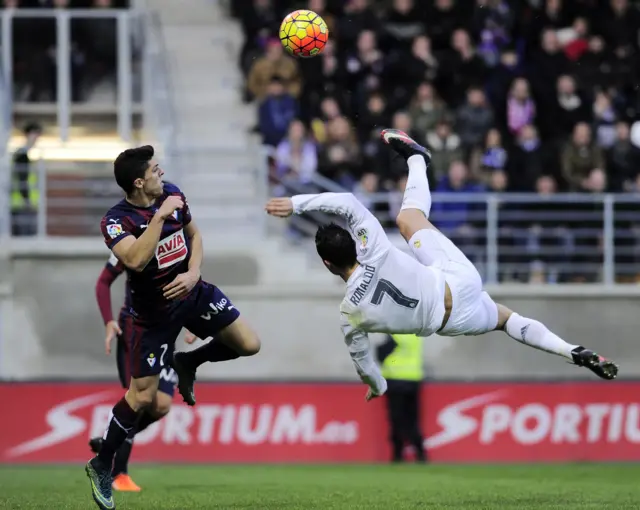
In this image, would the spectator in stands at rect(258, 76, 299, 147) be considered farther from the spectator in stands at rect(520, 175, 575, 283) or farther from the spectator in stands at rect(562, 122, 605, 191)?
the spectator in stands at rect(562, 122, 605, 191)

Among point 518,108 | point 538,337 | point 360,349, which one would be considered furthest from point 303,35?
point 518,108

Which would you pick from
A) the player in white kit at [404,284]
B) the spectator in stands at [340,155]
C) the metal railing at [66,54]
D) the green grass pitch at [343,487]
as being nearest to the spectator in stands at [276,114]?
the spectator in stands at [340,155]

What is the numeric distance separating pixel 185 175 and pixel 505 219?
4.12 m

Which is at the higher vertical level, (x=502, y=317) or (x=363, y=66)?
(x=363, y=66)

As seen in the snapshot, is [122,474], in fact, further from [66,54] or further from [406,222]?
[66,54]

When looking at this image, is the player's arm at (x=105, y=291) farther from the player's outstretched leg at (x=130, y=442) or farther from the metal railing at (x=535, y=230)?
the metal railing at (x=535, y=230)

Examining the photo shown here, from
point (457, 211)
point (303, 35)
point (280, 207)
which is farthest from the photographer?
point (457, 211)

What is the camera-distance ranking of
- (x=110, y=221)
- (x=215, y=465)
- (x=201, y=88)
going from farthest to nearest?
1. (x=201, y=88)
2. (x=215, y=465)
3. (x=110, y=221)

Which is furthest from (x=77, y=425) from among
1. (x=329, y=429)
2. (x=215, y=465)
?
(x=329, y=429)

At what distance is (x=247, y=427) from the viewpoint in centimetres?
1736

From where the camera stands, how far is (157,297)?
35.1ft

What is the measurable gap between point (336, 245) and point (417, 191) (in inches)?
44.8

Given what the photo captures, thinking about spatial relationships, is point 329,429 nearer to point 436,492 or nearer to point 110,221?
Result: point 436,492

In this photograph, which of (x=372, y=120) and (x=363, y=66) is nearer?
(x=372, y=120)
